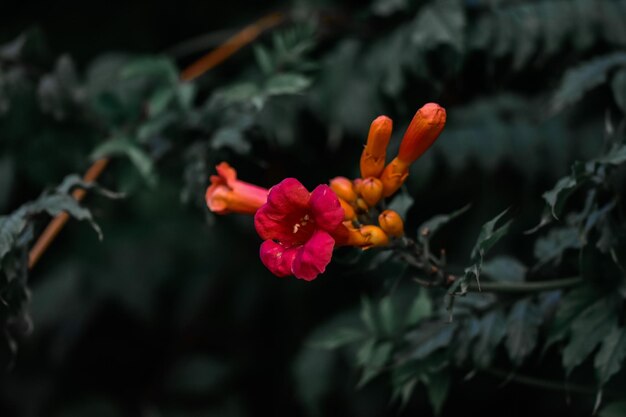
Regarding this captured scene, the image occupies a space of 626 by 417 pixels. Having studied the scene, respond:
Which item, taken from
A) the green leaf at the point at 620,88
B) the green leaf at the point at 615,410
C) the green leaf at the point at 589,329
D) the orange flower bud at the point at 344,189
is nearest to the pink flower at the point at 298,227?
the orange flower bud at the point at 344,189

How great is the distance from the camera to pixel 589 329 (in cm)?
187

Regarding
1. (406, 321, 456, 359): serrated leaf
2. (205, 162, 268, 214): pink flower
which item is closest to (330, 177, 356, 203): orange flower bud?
(205, 162, 268, 214): pink flower

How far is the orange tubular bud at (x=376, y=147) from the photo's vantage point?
5.85 ft

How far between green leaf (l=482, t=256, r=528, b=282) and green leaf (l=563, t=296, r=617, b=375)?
236 mm

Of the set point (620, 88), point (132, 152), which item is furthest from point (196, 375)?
point (620, 88)

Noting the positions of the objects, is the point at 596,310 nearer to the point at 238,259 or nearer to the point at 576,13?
the point at 576,13

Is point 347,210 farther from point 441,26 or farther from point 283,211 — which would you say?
point 441,26

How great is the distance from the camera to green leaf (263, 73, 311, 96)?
92.7 inches

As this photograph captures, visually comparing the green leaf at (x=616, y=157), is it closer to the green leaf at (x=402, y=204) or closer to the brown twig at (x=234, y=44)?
the green leaf at (x=402, y=204)

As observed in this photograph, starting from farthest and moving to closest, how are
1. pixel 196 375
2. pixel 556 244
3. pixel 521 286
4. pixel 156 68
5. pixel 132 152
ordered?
pixel 196 375, pixel 156 68, pixel 132 152, pixel 556 244, pixel 521 286

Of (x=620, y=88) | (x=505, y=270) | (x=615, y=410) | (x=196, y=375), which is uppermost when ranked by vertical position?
(x=620, y=88)

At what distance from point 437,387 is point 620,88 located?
3.41 ft

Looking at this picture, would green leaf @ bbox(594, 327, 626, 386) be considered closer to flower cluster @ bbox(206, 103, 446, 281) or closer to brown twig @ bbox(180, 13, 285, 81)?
flower cluster @ bbox(206, 103, 446, 281)

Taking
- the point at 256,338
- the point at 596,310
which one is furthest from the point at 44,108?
the point at 596,310
